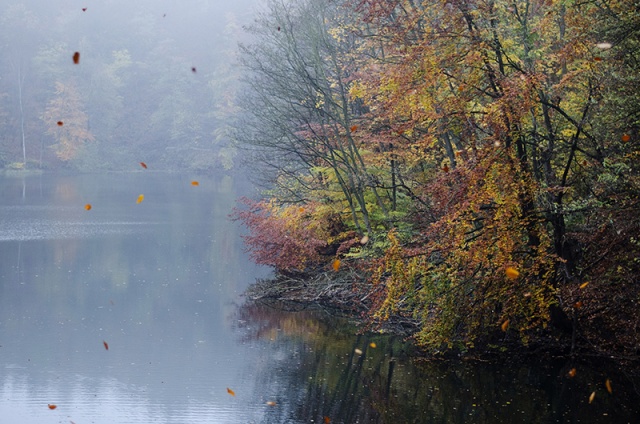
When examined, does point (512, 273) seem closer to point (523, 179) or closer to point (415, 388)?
point (523, 179)

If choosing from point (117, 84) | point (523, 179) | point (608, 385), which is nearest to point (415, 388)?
point (608, 385)

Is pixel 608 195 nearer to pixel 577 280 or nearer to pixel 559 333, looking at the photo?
pixel 577 280

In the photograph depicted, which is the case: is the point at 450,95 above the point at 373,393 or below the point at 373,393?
above

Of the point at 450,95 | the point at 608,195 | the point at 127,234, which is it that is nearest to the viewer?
the point at 608,195

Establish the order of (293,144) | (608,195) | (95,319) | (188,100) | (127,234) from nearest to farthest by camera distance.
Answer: (608,195)
(95,319)
(293,144)
(127,234)
(188,100)

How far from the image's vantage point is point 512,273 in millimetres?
9172

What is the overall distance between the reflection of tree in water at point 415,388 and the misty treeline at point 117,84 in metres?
42.9

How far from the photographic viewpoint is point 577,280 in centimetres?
998

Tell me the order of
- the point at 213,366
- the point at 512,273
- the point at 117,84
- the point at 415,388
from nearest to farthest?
the point at 512,273, the point at 415,388, the point at 213,366, the point at 117,84

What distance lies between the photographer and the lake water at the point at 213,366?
895 centimetres

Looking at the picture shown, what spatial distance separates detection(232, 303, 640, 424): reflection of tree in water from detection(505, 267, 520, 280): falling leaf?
1439 mm

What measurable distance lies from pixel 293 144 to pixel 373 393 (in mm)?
8271

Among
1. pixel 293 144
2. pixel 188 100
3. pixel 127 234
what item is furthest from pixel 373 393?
pixel 188 100

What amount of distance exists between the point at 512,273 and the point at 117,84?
5708 centimetres
